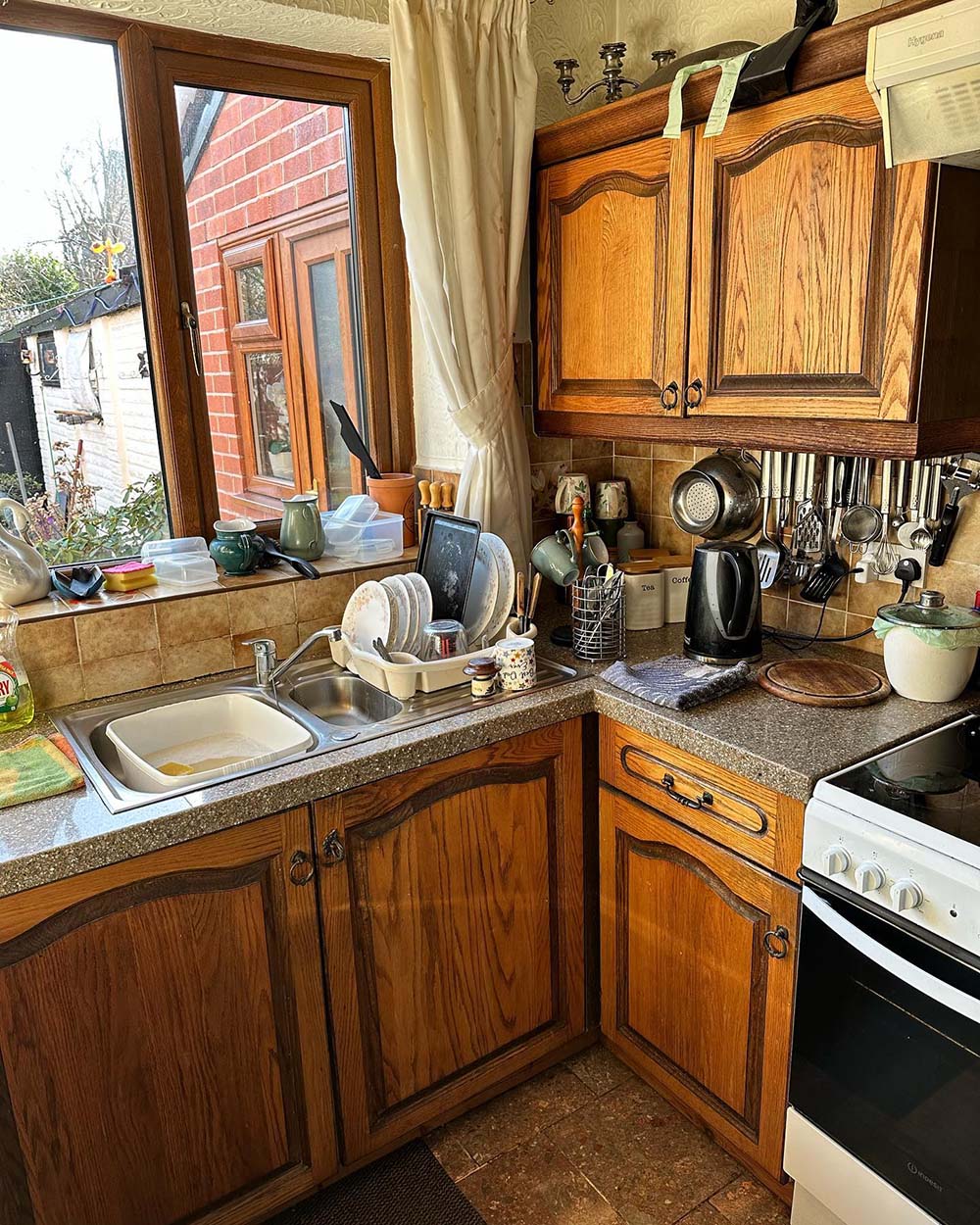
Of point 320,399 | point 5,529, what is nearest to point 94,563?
point 5,529

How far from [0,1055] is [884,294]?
1.73 meters

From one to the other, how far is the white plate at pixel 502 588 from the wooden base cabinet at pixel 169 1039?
66 cm

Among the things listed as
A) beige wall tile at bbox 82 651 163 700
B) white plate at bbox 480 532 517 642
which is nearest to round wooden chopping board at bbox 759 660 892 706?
white plate at bbox 480 532 517 642

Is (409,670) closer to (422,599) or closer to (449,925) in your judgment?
(422,599)

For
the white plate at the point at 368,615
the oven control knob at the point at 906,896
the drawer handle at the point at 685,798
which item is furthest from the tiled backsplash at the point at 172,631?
the oven control knob at the point at 906,896

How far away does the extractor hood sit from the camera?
1.21m

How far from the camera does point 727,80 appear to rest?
1.52 metres

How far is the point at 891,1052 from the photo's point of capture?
4.31ft

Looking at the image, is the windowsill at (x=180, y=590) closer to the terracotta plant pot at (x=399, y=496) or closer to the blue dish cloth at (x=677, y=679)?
the terracotta plant pot at (x=399, y=496)

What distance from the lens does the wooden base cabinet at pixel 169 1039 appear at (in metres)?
1.30

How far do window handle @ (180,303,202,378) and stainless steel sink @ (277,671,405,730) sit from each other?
27.9 inches

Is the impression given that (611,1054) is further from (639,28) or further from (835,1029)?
(639,28)

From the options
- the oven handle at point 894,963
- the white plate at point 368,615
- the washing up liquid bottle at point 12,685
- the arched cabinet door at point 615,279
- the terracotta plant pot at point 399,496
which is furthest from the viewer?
the terracotta plant pot at point 399,496

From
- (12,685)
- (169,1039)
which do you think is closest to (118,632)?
(12,685)
